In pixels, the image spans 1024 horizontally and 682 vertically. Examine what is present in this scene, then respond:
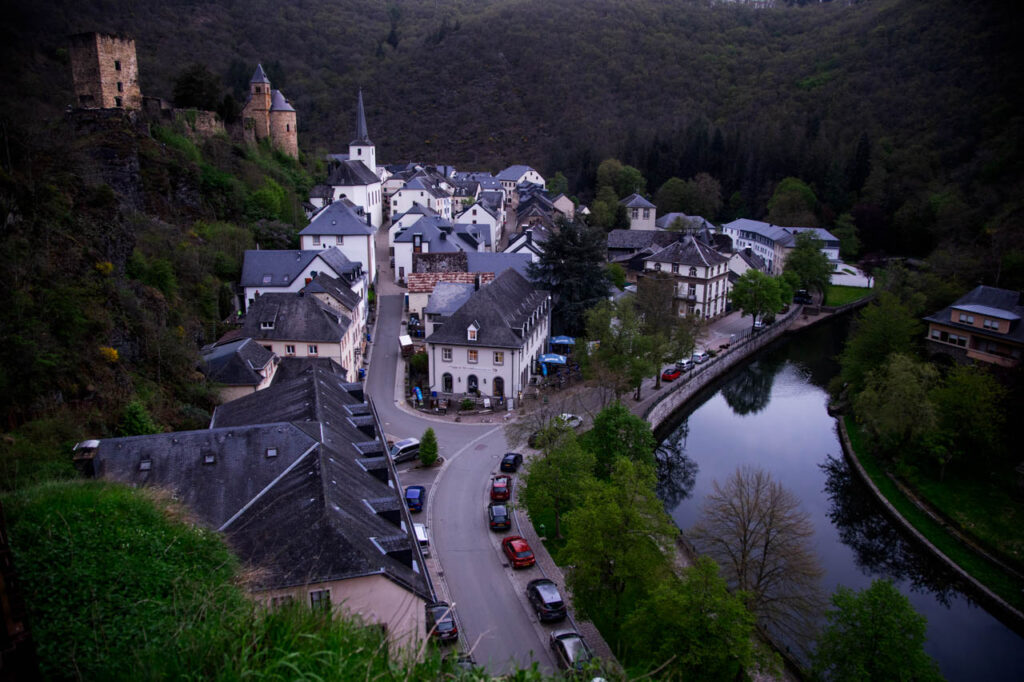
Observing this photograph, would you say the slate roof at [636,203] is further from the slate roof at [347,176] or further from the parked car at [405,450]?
the parked car at [405,450]

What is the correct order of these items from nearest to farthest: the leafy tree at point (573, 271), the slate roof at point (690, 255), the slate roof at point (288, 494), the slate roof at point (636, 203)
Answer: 1. the slate roof at point (288, 494)
2. the leafy tree at point (573, 271)
3. the slate roof at point (690, 255)
4. the slate roof at point (636, 203)

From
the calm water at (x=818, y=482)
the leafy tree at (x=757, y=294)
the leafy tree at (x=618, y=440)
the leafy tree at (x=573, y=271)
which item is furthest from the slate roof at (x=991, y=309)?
the leafy tree at (x=618, y=440)

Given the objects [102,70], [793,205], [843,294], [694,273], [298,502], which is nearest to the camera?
[298,502]

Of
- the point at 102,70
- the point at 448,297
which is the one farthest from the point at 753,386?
the point at 102,70

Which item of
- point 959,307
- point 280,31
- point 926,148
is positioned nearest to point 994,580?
point 959,307

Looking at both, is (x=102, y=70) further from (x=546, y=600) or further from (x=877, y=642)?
(x=877, y=642)

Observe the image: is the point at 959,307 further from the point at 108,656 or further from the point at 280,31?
the point at 280,31
